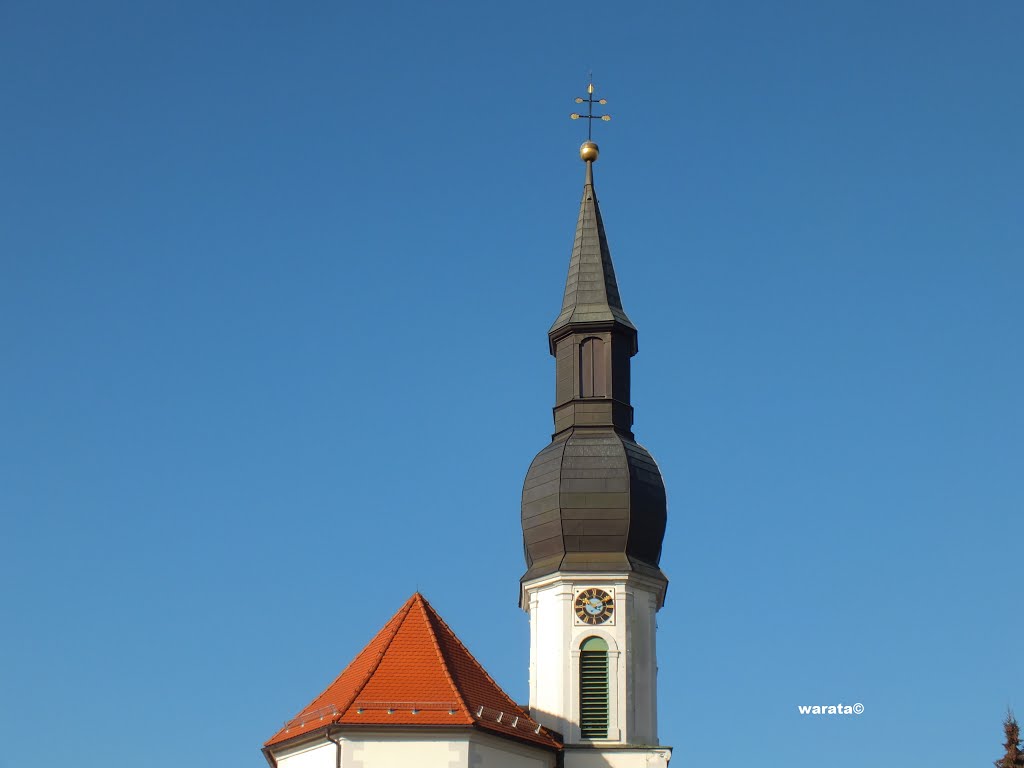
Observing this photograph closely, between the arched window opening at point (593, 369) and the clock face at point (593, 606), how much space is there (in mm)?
5148

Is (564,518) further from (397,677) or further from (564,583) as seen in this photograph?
(397,677)

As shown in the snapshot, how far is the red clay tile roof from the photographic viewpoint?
124ft

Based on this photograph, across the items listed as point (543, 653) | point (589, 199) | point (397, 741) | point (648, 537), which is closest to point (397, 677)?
point (397, 741)

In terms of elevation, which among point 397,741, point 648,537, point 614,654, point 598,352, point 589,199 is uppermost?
point 589,199

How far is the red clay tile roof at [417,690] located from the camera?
3791 centimetres

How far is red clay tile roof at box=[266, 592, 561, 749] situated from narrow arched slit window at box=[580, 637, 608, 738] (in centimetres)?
102

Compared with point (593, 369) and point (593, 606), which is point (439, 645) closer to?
point (593, 606)

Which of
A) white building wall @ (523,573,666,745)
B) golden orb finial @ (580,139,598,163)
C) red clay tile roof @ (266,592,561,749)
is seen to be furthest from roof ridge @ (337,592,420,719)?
golden orb finial @ (580,139,598,163)

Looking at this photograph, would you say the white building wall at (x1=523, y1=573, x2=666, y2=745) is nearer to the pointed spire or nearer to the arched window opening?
the arched window opening

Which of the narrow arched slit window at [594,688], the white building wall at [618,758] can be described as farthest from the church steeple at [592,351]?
the white building wall at [618,758]

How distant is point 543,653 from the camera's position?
141 ft

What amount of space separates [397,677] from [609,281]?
42.9 feet

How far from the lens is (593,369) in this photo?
45.8 m

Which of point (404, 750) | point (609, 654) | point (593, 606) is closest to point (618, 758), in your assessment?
point (609, 654)
